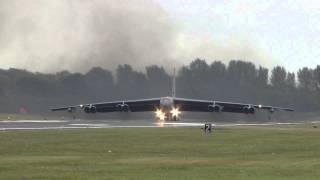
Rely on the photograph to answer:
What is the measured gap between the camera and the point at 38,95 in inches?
5054

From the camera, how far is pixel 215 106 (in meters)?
112

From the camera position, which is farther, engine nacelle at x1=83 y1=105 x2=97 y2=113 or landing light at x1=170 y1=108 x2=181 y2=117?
landing light at x1=170 y1=108 x2=181 y2=117

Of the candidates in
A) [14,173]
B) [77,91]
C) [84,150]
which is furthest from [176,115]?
[14,173]

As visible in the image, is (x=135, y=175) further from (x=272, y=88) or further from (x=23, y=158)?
(x=272, y=88)

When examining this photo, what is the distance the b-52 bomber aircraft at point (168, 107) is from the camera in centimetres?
10912

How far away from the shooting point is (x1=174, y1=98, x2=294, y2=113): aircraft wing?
362 ft

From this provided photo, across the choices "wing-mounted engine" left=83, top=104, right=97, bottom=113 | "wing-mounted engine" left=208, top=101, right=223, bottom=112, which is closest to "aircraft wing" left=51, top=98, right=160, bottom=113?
"wing-mounted engine" left=83, top=104, right=97, bottom=113

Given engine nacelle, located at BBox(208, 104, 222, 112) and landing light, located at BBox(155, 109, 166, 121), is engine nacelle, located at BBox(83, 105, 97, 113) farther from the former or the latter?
engine nacelle, located at BBox(208, 104, 222, 112)

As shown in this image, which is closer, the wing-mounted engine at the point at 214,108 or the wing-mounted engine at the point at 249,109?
the wing-mounted engine at the point at 249,109

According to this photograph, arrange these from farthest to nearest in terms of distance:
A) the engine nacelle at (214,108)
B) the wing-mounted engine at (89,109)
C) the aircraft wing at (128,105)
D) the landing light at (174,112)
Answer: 1. the aircraft wing at (128,105)
2. the engine nacelle at (214,108)
3. the landing light at (174,112)
4. the wing-mounted engine at (89,109)

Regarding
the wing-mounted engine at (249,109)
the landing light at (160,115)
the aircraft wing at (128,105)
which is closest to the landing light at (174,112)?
the landing light at (160,115)

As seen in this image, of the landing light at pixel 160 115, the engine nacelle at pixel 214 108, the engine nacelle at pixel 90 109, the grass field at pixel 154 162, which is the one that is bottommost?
the grass field at pixel 154 162

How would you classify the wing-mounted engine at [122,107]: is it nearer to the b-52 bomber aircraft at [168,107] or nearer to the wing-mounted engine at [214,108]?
the b-52 bomber aircraft at [168,107]

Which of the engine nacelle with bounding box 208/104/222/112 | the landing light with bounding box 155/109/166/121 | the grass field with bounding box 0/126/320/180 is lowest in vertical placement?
the grass field with bounding box 0/126/320/180
